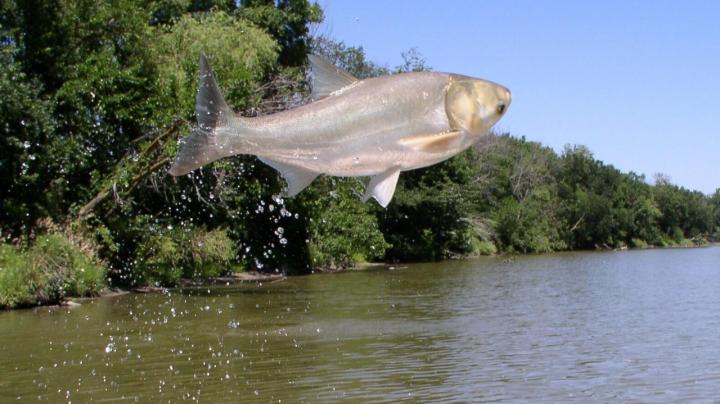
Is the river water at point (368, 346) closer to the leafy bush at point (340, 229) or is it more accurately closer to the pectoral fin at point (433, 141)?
the leafy bush at point (340, 229)

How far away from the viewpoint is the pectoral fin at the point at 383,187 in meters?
2.67

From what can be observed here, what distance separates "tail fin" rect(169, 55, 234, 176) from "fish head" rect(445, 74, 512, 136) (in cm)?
68

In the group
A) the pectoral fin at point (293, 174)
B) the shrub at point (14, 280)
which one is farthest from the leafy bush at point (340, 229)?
the pectoral fin at point (293, 174)

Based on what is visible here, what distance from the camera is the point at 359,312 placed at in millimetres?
25078

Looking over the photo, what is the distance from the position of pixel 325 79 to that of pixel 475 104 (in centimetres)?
50

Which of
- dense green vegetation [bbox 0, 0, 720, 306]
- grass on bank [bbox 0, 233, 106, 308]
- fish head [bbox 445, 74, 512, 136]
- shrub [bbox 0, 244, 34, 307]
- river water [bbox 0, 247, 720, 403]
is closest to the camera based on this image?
fish head [bbox 445, 74, 512, 136]

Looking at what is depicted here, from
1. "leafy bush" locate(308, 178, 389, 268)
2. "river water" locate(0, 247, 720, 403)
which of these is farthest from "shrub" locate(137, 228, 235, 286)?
"leafy bush" locate(308, 178, 389, 268)

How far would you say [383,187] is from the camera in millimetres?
2695

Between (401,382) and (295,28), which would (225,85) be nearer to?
(401,382)

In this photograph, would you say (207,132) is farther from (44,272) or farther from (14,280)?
(44,272)

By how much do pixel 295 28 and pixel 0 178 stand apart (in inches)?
795

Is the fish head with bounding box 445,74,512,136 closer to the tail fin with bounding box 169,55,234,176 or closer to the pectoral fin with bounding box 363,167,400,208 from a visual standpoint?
the pectoral fin with bounding box 363,167,400,208

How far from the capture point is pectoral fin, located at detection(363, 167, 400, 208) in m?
2.67

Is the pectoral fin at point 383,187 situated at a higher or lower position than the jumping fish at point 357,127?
lower
